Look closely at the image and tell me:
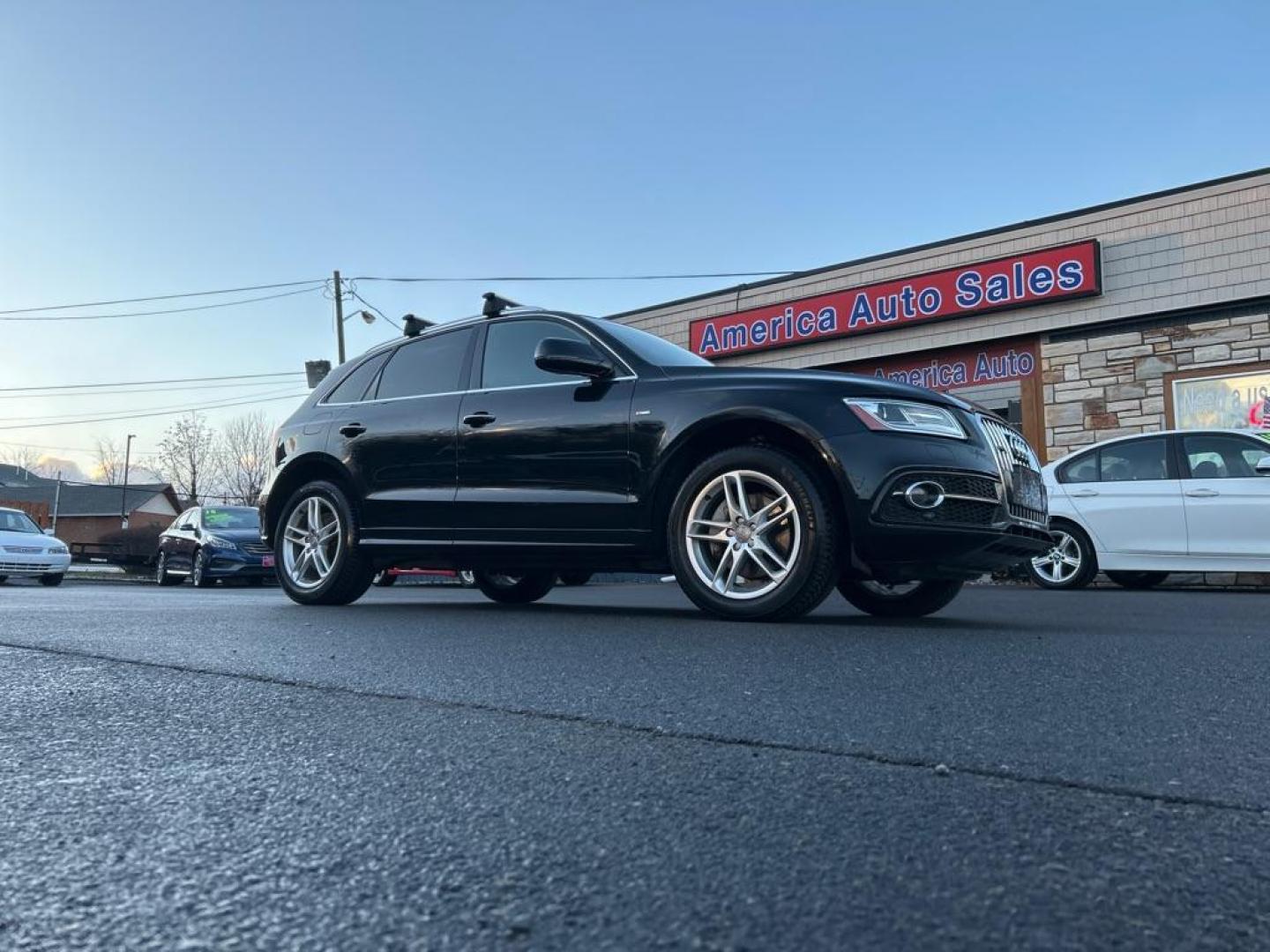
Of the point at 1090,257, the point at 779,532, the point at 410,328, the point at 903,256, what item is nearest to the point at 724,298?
the point at 903,256

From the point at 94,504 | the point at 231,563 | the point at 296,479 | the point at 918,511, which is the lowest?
the point at 231,563

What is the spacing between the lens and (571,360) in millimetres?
5180

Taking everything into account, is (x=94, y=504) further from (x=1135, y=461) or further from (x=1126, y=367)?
(x=1135, y=461)

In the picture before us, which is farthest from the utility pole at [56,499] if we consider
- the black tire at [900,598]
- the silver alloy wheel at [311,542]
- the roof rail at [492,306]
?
the black tire at [900,598]

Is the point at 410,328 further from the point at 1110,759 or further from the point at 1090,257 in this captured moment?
the point at 1090,257

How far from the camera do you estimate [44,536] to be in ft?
58.4

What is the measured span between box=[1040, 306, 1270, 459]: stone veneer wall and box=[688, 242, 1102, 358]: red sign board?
2.81 ft

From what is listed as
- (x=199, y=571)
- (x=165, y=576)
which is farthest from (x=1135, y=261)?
(x=165, y=576)

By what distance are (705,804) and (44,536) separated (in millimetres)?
19152

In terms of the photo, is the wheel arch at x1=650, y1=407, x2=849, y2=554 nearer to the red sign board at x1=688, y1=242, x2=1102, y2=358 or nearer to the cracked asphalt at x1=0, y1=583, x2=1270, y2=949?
the cracked asphalt at x1=0, y1=583, x2=1270, y2=949

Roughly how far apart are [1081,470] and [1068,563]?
0.90 meters

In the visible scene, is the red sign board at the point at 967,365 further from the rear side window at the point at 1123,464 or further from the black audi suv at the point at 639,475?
the black audi suv at the point at 639,475

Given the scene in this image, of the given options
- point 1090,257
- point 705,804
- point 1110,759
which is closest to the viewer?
point 705,804

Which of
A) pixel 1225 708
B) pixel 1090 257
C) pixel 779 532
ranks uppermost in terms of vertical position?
pixel 1090 257
